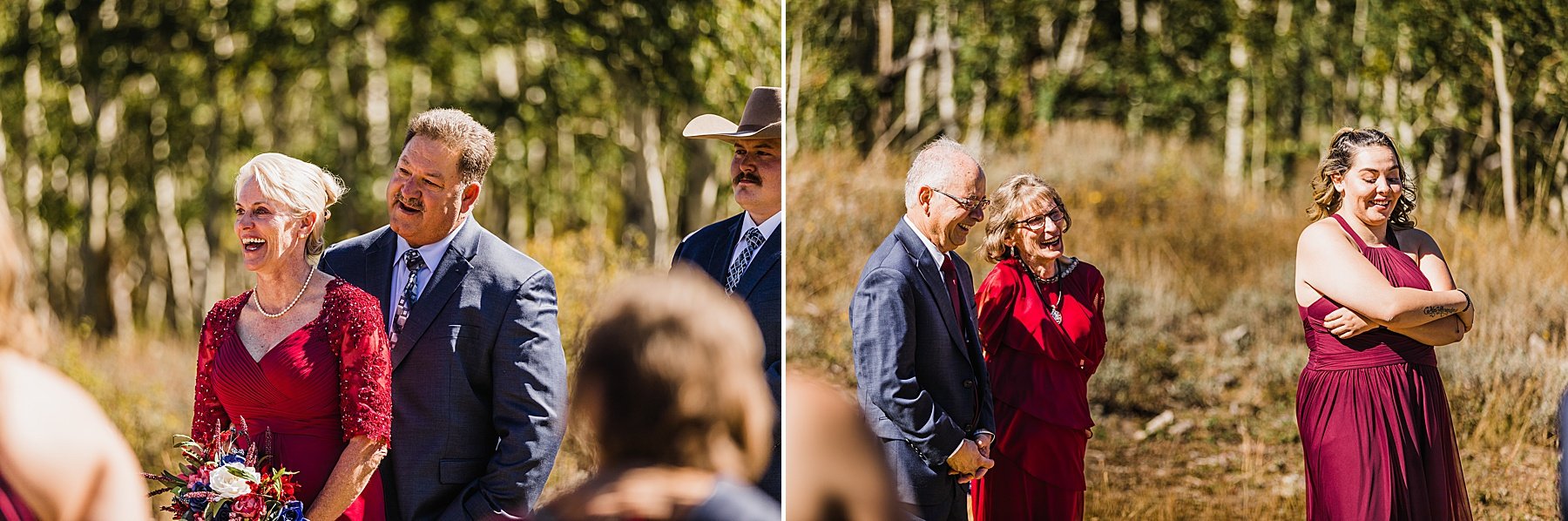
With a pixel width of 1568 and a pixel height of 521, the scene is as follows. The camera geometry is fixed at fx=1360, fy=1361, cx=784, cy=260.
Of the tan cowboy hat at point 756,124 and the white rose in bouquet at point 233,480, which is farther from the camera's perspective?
the tan cowboy hat at point 756,124

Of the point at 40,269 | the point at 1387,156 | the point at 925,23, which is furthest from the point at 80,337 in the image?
the point at 1387,156

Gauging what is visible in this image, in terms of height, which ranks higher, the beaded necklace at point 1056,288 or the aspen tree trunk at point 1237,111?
the aspen tree trunk at point 1237,111

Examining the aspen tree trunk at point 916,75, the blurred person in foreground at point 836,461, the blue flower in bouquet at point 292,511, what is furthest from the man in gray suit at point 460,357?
the aspen tree trunk at point 916,75

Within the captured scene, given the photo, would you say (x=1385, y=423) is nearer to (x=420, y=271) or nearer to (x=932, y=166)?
(x=932, y=166)

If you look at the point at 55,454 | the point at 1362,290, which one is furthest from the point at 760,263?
the point at 55,454

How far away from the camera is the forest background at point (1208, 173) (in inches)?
224

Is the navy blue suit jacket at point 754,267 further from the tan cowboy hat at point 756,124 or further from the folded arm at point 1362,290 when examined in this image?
the folded arm at point 1362,290

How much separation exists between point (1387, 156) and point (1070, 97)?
672 cm

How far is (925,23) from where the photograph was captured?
973cm

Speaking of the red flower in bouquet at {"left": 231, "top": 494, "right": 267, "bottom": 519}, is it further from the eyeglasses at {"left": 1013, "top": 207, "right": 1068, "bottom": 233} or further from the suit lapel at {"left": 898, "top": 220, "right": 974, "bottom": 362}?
the eyeglasses at {"left": 1013, "top": 207, "right": 1068, "bottom": 233}

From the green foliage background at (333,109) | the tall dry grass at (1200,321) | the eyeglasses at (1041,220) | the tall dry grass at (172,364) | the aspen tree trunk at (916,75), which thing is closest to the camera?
the eyeglasses at (1041,220)

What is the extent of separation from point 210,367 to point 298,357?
0.23 metres

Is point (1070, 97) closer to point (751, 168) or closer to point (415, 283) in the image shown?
point (751, 168)

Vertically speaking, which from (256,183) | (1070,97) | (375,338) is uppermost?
(1070,97)
